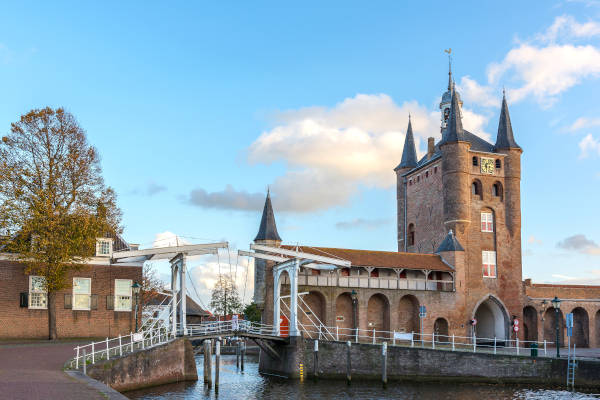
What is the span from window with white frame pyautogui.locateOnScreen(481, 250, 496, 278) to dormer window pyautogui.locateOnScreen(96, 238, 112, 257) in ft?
92.6

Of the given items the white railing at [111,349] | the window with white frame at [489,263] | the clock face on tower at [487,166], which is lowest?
the white railing at [111,349]

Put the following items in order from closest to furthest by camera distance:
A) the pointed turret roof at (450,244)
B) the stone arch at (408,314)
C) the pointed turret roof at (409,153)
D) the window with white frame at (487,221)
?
1. the stone arch at (408,314)
2. the pointed turret roof at (450,244)
3. the window with white frame at (487,221)
4. the pointed turret roof at (409,153)

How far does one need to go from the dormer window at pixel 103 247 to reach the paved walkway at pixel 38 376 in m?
7.43

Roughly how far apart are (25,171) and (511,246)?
36.2 metres

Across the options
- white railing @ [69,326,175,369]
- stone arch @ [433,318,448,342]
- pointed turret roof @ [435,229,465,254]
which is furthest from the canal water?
pointed turret roof @ [435,229,465,254]

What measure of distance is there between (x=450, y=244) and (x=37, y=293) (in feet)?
94.0

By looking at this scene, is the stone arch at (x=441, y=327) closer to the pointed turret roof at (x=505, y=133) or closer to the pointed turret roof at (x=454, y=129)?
the pointed turret roof at (x=454, y=129)

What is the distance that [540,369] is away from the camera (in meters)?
34.2

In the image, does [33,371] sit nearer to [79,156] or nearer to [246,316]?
[79,156]

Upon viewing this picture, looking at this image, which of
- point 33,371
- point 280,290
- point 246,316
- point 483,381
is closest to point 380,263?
point 280,290

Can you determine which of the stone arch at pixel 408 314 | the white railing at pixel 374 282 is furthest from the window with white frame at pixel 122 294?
the stone arch at pixel 408 314

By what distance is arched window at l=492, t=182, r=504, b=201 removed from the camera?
166 feet

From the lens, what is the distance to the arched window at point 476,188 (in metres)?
49.8

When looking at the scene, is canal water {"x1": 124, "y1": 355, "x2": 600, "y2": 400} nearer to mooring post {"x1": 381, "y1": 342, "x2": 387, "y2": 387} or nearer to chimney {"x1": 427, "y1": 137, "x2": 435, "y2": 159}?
mooring post {"x1": 381, "y1": 342, "x2": 387, "y2": 387}
